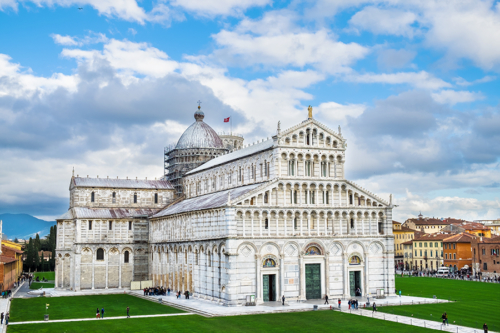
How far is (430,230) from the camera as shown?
165 metres

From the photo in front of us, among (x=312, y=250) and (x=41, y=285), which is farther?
(x=41, y=285)

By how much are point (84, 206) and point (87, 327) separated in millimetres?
43231

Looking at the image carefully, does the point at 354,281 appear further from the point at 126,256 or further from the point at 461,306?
the point at 126,256

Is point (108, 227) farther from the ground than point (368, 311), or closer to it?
farther from the ground

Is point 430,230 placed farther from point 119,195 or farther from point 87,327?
point 87,327

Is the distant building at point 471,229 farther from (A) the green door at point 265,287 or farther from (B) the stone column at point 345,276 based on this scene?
(A) the green door at point 265,287

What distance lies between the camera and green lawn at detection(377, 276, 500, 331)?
49594 mm

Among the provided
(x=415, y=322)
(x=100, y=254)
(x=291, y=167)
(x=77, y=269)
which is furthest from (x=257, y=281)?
(x=77, y=269)

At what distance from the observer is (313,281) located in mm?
62406

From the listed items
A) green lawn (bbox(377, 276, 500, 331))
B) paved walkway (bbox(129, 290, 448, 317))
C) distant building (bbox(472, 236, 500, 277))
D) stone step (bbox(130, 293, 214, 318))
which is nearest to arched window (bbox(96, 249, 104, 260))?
stone step (bbox(130, 293, 214, 318))

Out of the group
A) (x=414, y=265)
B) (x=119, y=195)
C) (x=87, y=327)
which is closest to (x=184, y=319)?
(x=87, y=327)

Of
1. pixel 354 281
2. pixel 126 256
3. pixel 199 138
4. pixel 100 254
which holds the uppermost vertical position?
pixel 199 138

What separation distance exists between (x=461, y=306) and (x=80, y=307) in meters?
39.2

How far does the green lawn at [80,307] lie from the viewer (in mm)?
54969
